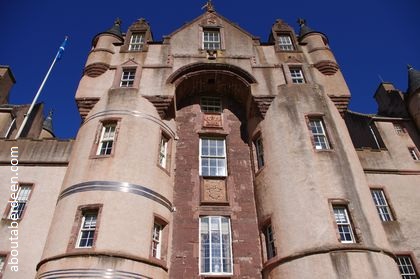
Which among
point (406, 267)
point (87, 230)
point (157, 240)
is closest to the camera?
point (87, 230)

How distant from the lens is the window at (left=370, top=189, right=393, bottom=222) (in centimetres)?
1975

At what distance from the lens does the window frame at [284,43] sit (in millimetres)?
22906

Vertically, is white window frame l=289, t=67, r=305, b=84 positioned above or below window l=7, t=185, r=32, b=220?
above

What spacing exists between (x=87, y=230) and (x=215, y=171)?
25.6 ft

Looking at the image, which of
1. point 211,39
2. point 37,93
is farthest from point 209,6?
point 37,93

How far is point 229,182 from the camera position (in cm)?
1748

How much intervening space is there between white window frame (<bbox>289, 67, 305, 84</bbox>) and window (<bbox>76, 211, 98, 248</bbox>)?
1460cm

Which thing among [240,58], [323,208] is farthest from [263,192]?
[240,58]

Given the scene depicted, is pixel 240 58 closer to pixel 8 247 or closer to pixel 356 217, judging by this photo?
pixel 356 217

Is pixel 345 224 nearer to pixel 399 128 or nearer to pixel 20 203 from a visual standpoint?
pixel 399 128

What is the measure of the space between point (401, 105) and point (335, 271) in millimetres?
21071

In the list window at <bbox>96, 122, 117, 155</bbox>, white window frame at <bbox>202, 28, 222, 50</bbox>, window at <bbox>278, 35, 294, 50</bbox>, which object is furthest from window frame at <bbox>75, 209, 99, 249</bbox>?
window at <bbox>278, 35, 294, 50</bbox>

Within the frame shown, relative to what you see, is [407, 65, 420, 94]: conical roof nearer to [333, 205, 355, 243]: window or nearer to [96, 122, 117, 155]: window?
[333, 205, 355, 243]: window

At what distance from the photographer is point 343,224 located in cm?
1387
